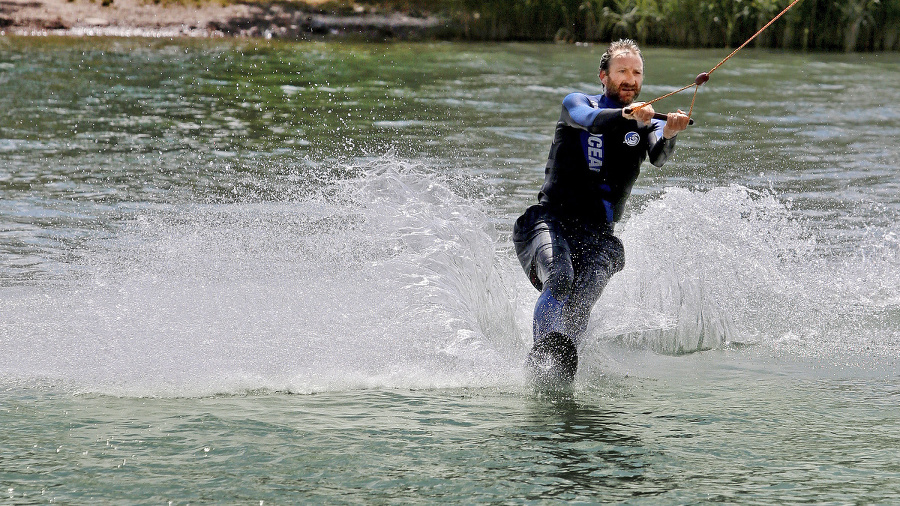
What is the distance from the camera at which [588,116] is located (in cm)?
531

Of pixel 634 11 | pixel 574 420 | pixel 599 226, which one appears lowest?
pixel 574 420

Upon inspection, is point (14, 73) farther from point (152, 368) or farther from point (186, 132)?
point (152, 368)

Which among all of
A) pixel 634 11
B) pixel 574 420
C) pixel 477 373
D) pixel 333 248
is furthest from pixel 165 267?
pixel 634 11

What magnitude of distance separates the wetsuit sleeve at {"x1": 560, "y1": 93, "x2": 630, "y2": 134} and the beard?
12cm

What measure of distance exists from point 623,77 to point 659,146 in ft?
1.21

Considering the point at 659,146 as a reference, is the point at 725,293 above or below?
below

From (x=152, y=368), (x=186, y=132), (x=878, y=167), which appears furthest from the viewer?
(x=186, y=132)

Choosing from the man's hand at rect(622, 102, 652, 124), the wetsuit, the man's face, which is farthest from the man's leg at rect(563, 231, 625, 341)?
the man's hand at rect(622, 102, 652, 124)

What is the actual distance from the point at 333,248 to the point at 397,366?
9.59 feet

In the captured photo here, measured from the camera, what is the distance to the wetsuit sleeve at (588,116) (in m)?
5.19

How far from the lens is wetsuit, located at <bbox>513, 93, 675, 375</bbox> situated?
5480 mm

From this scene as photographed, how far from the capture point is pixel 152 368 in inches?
220

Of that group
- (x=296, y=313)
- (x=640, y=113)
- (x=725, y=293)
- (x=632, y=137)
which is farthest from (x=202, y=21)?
(x=640, y=113)

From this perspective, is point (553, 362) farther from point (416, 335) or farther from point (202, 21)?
point (202, 21)
